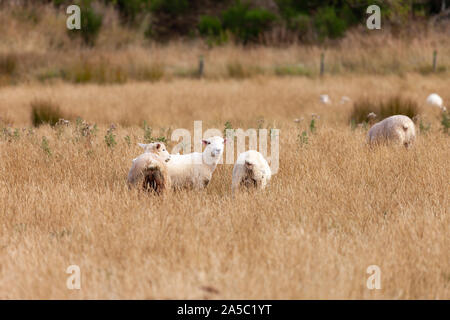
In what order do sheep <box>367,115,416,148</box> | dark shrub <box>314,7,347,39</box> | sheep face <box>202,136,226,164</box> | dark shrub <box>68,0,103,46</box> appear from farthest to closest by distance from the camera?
dark shrub <box>314,7,347,39</box> < dark shrub <box>68,0,103,46</box> < sheep <box>367,115,416,148</box> < sheep face <box>202,136,226,164</box>

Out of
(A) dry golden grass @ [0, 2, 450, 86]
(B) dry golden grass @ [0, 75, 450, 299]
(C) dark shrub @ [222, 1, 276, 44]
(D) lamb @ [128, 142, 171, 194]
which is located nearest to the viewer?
(B) dry golden grass @ [0, 75, 450, 299]

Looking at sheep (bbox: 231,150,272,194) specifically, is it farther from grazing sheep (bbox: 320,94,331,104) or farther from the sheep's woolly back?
grazing sheep (bbox: 320,94,331,104)

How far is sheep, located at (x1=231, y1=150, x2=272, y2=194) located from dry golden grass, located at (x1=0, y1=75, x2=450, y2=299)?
14 cm

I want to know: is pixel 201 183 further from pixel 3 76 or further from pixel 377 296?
pixel 3 76

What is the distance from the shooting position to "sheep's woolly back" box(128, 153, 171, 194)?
4809mm

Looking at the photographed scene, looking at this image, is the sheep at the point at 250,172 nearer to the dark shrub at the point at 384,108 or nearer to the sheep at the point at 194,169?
the sheep at the point at 194,169

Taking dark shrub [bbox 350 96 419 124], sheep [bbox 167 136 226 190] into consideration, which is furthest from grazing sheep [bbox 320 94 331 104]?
sheep [bbox 167 136 226 190]

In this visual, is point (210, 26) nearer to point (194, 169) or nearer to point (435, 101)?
point (435, 101)

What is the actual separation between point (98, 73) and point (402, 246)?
13.6m

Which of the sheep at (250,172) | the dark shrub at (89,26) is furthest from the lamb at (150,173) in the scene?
the dark shrub at (89,26)

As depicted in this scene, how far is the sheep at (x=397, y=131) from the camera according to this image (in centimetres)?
659

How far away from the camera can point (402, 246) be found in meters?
3.92

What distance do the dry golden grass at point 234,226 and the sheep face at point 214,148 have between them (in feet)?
1.14
